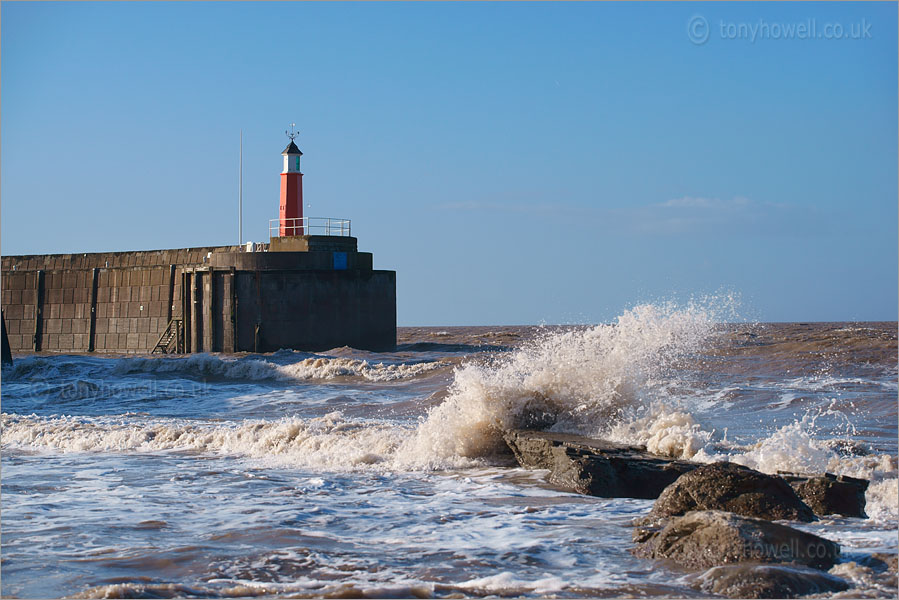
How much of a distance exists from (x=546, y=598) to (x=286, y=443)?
5043 mm

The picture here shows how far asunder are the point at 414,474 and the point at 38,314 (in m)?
25.6

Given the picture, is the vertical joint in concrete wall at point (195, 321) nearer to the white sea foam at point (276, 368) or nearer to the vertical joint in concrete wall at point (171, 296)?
the vertical joint in concrete wall at point (171, 296)

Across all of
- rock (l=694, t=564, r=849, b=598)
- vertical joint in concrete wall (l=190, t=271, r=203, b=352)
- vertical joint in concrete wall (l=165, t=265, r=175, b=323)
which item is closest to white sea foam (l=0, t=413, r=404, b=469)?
rock (l=694, t=564, r=849, b=598)

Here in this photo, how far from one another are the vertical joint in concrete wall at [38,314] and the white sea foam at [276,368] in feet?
36.8

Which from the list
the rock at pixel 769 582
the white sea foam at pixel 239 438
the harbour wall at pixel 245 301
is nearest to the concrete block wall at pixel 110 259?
the harbour wall at pixel 245 301

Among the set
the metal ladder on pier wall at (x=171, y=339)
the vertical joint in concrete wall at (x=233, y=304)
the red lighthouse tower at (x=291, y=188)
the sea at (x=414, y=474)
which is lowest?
the sea at (x=414, y=474)

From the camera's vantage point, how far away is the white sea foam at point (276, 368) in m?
16.4

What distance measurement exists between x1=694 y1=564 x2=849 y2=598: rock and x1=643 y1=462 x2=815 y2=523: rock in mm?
964

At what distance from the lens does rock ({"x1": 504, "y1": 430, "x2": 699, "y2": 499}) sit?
601 cm

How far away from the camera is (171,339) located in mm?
24000

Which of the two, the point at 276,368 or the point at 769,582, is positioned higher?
the point at 276,368

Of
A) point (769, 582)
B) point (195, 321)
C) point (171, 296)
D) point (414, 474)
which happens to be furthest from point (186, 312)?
point (769, 582)

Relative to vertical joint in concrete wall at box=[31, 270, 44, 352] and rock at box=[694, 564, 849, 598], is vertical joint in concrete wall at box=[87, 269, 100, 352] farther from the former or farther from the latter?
rock at box=[694, 564, 849, 598]

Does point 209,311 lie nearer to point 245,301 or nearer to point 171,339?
point 245,301
